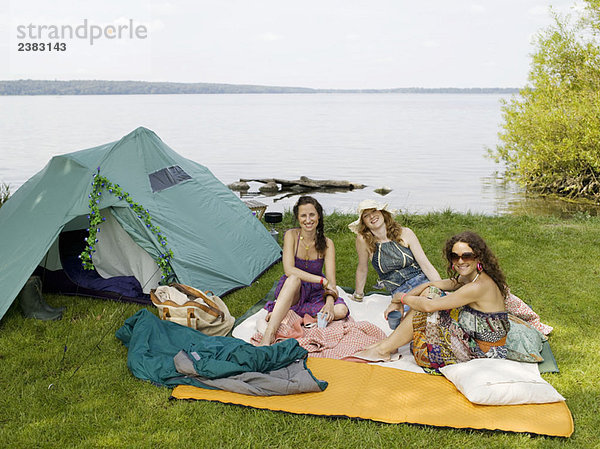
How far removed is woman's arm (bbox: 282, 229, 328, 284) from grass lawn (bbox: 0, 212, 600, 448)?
0.75 metres

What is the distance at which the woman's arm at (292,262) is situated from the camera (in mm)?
4777

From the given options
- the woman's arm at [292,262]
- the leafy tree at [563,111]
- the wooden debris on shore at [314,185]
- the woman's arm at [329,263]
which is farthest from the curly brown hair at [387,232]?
the wooden debris on shore at [314,185]

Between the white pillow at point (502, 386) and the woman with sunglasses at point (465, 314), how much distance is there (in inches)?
9.5

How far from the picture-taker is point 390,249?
4965 millimetres

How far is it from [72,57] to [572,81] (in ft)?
81.2

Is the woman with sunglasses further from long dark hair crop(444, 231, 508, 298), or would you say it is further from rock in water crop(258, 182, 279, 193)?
rock in water crop(258, 182, 279, 193)

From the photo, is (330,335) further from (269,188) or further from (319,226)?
(269,188)

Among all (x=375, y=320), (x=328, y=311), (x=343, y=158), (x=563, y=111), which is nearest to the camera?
(x=328, y=311)

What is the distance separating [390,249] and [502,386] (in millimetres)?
1841

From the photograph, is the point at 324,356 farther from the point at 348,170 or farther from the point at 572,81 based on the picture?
the point at 348,170

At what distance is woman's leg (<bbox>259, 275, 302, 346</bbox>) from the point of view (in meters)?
4.29

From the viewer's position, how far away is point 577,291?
560 cm

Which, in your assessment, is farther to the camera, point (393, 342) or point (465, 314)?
point (393, 342)

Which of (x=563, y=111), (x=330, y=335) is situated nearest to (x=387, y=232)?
(x=330, y=335)
